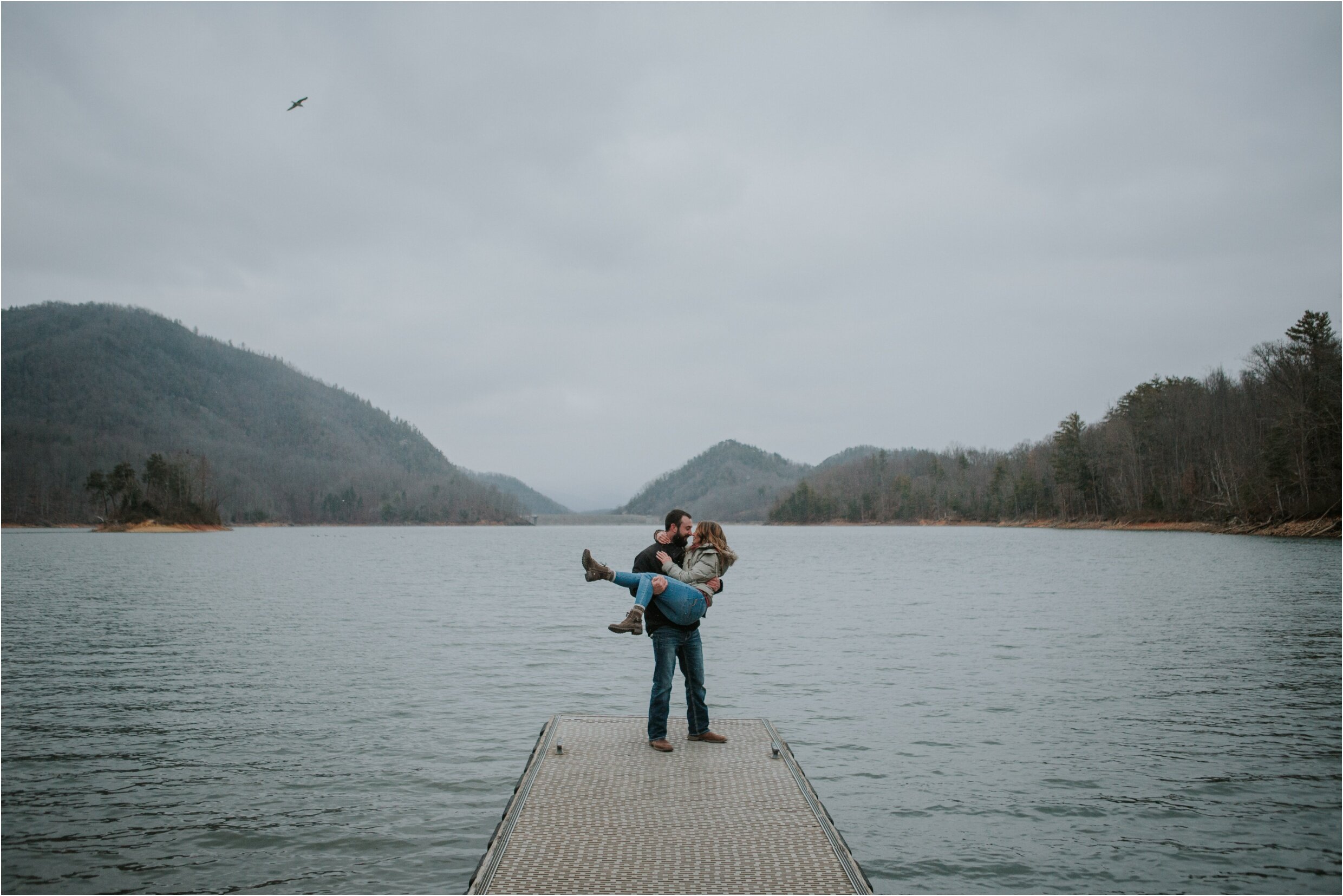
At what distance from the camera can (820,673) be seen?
60.1 feet

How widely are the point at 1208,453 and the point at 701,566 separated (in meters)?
110

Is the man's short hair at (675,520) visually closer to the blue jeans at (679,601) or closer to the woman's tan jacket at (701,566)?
the woman's tan jacket at (701,566)

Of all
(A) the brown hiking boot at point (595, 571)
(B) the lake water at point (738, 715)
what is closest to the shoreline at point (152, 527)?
(B) the lake water at point (738, 715)

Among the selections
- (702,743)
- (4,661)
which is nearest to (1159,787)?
(702,743)

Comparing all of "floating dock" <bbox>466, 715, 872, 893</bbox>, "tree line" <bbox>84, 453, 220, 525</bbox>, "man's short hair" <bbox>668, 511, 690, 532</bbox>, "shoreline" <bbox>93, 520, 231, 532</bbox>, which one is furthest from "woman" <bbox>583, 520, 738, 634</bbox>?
"shoreline" <bbox>93, 520, 231, 532</bbox>

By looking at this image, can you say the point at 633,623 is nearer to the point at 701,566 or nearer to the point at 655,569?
the point at 655,569

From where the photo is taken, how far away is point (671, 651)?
948 cm

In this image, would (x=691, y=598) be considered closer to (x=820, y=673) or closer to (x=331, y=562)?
(x=820, y=673)

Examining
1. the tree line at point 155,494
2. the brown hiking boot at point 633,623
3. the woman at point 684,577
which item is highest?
the tree line at point 155,494

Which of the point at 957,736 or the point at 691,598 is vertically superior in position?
the point at 691,598

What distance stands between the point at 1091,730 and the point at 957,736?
7.24ft

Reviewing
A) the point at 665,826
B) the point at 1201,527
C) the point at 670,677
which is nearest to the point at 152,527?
the point at 1201,527

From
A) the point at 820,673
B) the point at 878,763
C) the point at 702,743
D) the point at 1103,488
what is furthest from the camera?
the point at 1103,488

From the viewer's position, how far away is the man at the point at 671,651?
372 inches
